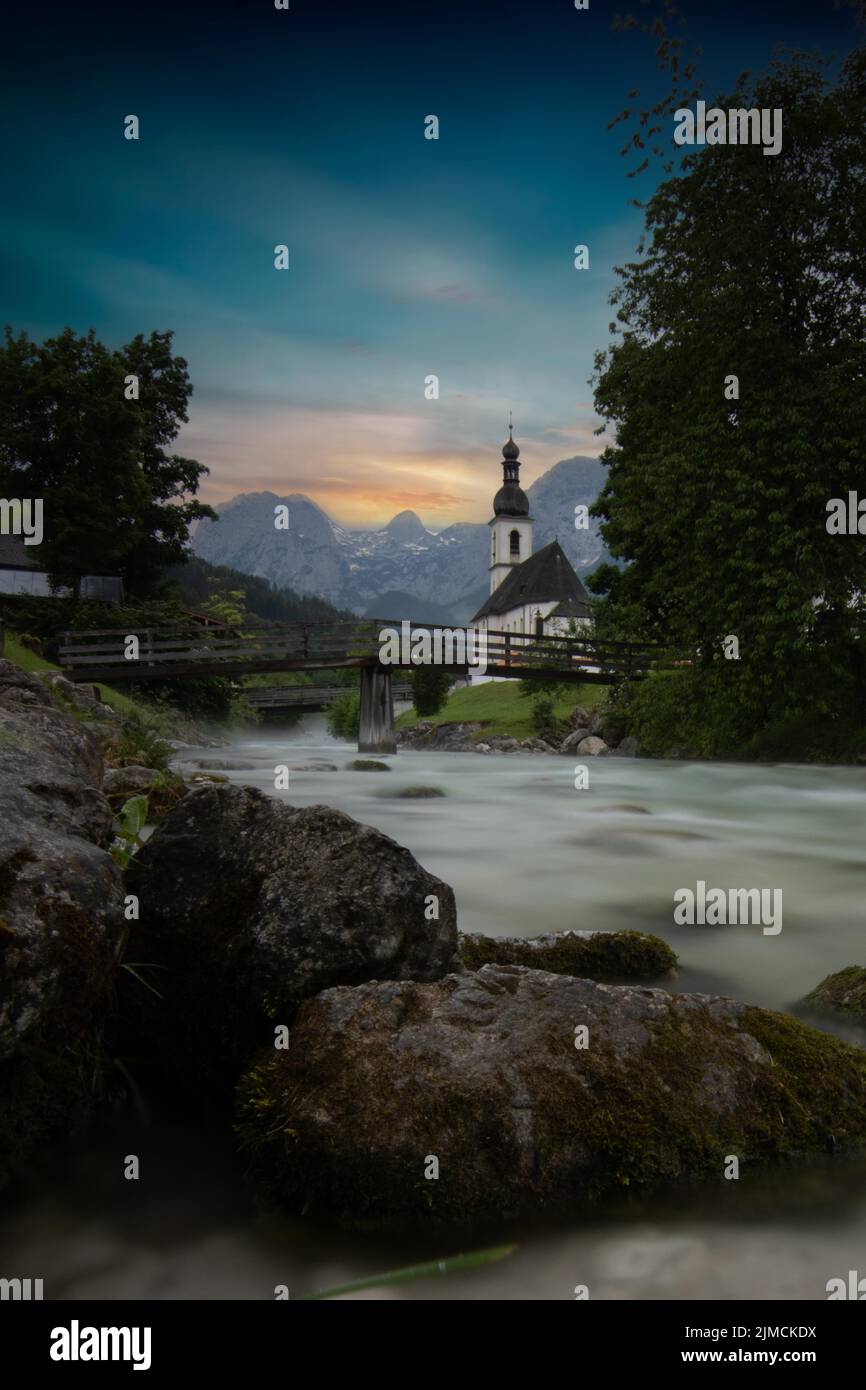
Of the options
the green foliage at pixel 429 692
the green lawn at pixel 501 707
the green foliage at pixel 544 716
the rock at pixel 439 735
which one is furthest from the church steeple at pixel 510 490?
the green foliage at pixel 544 716

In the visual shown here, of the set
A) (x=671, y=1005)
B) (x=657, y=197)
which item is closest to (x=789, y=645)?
(x=657, y=197)

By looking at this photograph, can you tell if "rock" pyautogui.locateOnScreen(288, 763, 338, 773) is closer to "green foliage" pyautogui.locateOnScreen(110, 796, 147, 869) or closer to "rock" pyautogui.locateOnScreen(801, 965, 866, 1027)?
"green foliage" pyautogui.locateOnScreen(110, 796, 147, 869)

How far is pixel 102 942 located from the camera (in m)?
3.38

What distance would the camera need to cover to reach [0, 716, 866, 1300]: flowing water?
2.90 m

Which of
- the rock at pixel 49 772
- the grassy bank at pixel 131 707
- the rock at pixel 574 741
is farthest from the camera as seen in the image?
the rock at pixel 574 741

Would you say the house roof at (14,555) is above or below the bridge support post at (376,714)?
above

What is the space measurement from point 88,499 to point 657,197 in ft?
88.3

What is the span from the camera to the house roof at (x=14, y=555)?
2237 inches

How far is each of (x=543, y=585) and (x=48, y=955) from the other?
118m

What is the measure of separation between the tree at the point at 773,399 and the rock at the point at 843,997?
568 inches

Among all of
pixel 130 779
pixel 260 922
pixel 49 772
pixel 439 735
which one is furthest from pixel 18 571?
pixel 260 922

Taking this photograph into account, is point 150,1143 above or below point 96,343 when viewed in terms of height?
below

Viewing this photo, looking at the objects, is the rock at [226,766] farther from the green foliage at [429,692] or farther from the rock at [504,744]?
the green foliage at [429,692]
